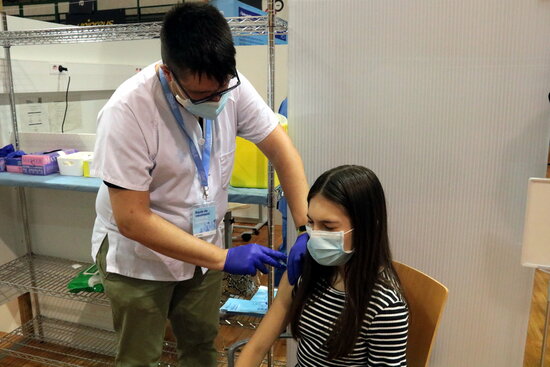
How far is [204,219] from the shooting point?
1285mm

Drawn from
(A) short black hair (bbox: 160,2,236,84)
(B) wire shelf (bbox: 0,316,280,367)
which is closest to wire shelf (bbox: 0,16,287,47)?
(A) short black hair (bbox: 160,2,236,84)

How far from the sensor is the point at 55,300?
A: 2.52m

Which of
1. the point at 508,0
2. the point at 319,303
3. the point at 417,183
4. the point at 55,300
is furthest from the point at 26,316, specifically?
the point at 508,0

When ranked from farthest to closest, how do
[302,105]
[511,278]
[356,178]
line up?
1. [302,105]
2. [511,278]
3. [356,178]

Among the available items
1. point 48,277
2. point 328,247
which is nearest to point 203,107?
point 328,247

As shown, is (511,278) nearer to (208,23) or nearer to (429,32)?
(429,32)

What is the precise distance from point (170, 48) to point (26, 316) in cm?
224

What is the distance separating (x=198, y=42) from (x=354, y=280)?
67 centimetres

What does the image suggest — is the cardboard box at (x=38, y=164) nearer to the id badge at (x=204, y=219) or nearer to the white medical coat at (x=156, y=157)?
the white medical coat at (x=156, y=157)

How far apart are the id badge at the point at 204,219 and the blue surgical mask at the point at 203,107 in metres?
0.27

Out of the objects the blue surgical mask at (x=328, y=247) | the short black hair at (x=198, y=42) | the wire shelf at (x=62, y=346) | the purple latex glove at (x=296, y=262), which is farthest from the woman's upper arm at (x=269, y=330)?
the wire shelf at (x=62, y=346)

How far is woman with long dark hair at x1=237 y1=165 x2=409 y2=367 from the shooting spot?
1071mm

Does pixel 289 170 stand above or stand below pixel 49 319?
above

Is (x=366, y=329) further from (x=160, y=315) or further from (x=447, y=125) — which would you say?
(x=447, y=125)
